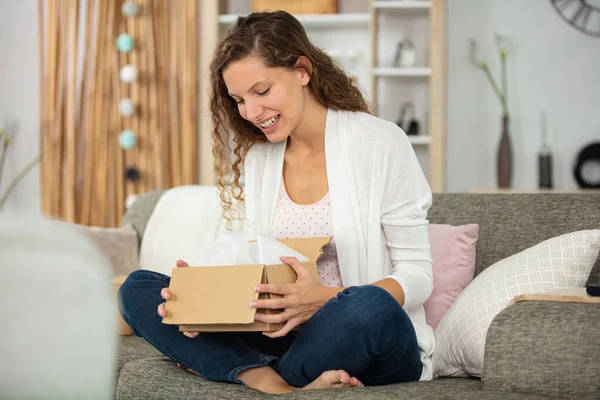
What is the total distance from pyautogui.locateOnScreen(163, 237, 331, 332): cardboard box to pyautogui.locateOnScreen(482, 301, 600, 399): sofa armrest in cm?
39

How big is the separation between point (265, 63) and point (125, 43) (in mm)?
2336

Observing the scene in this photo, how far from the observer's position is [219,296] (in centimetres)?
133

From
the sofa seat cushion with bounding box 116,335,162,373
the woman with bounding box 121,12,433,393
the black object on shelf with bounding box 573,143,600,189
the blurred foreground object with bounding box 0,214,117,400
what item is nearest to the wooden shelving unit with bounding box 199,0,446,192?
the black object on shelf with bounding box 573,143,600,189

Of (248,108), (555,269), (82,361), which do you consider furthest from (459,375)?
(82,361)

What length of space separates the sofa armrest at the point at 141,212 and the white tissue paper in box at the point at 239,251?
1340 mm

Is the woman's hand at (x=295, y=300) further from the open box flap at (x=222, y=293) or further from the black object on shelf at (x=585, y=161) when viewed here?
the black object on shelf at (x=585, y=161)

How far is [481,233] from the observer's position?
200 cm

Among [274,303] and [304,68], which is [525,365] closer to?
[274,303]

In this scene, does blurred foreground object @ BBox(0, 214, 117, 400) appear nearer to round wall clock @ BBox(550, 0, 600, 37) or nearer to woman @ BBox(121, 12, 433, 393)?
woman @ BBox(121, 12, 433, 393)

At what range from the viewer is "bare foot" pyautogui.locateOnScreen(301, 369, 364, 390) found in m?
1.39

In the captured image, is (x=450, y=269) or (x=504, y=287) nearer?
(x=504, y=287)

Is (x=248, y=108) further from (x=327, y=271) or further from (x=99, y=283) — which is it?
(x=99, y=283)

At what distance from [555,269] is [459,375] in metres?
0.31

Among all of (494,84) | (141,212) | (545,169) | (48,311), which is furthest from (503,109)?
(48,311)
